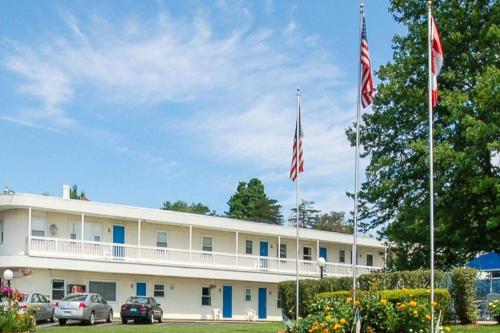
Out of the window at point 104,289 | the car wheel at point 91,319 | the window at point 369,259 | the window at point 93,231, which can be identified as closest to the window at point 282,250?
the window at point 369,259

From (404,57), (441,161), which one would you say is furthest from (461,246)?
(404,57)

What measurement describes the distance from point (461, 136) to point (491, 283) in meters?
6.33

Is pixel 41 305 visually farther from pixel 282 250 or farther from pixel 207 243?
pixel 282 250

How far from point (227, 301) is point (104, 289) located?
8.59 meters

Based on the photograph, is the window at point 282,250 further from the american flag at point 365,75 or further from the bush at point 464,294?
the american flag at point 365,75

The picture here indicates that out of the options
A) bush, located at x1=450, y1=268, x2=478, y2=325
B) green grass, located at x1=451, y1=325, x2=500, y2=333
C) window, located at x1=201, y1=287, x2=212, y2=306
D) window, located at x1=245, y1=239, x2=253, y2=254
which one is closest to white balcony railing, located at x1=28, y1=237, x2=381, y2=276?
window, located at x1=245, y1=239, x2=253, y2=254

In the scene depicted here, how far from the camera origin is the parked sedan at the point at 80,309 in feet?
110

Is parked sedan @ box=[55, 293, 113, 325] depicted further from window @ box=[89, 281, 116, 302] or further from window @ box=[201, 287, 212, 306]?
window @ box=[201, 287, 212, 306]

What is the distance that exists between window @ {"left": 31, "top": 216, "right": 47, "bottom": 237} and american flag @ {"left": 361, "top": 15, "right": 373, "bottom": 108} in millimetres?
26314

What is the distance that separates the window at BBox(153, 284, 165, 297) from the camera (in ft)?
146

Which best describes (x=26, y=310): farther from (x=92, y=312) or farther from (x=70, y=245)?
(x=70, y=245)

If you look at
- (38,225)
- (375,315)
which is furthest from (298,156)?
(38,225)

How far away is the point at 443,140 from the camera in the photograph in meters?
31.8

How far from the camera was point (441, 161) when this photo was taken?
29.6 m
